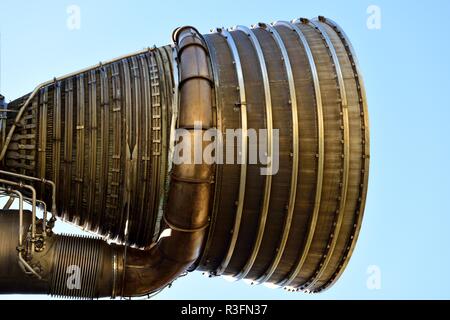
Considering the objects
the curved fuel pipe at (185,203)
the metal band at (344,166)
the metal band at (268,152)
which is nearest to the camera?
the curved fuel pipe at (185,203)

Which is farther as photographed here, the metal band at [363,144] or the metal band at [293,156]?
the metal band at [363,144]

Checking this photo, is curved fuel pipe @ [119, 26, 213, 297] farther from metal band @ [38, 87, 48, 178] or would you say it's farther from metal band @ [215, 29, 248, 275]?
→ metal band @ [38, 87, 48, 178]

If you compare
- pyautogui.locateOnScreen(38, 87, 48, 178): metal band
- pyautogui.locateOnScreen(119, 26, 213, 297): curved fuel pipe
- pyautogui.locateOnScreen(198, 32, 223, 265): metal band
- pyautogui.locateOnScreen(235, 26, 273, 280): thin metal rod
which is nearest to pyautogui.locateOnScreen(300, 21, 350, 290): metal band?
pyautogui.locateOnScreen(235, 26, 273, 280): thin metal rod

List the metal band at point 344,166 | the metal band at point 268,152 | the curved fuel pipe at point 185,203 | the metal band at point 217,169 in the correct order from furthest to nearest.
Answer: the metal band at point 344,166 < the metal band at point 268,152 < the metal band at point 217,169 < the curved fuel pipe at point 185,203

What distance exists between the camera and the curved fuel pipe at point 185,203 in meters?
6.75

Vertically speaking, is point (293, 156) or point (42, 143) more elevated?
point (42, 143)

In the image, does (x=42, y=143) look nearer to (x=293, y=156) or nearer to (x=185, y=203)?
(x=185, y=203)

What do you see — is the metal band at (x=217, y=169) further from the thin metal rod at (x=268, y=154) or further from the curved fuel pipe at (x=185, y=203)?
the thin metal rod at (x=268, y=154)

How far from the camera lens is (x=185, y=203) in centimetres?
676

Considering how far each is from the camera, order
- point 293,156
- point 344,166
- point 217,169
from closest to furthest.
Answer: point 217,169 < point 293,156 < point 344,166

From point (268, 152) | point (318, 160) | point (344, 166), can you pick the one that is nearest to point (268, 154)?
point (268, 152)

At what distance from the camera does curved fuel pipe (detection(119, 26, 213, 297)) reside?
675 cm

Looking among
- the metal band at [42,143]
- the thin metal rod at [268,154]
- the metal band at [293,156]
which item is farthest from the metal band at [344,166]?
the metal band at [42,143]

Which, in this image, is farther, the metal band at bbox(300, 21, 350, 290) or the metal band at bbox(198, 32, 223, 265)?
the metal band at bbox(300, 21, 350, 290)
